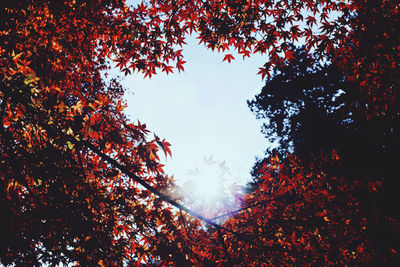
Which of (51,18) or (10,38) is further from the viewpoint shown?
(51,18)

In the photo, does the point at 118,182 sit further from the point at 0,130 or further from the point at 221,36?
the point at 221,36

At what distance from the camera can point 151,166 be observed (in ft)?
9.67

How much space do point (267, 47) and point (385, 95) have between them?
295 centimetres

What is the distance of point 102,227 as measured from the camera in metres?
3.63

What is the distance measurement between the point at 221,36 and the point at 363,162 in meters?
11.2

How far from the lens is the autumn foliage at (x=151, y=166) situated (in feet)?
9.59

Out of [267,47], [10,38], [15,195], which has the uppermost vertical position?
[10,38]

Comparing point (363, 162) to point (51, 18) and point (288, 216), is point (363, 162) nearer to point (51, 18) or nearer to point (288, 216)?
point (288, 216)

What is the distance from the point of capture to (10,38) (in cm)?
473

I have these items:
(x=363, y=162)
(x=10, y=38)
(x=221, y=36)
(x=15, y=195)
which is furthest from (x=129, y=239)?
(x=363, y=162)

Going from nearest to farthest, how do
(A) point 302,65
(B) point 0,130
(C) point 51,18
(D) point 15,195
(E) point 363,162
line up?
(B) point 0,130
(D) point 15,195
(C) point 51,18
(E) point 363,162
(A) point 302,65

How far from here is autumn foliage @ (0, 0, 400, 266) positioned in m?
2.92

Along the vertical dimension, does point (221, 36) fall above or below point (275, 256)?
above

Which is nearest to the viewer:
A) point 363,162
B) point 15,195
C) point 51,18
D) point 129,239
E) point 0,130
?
point 0,130
